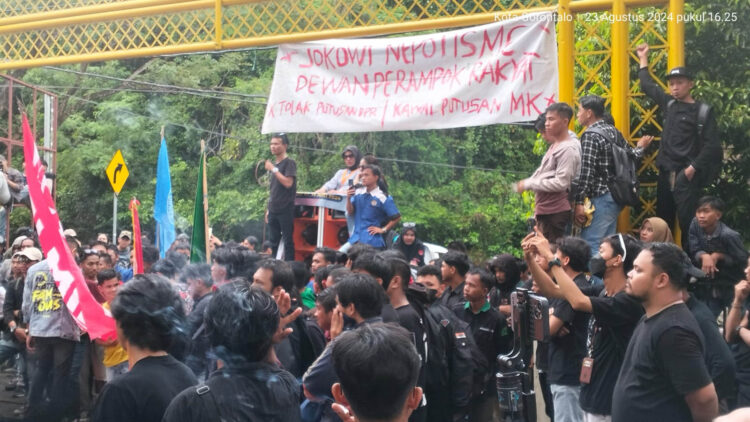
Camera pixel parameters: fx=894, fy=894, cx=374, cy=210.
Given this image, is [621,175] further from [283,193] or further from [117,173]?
[117,173]

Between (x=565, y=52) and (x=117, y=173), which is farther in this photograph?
(x=117, y=173)

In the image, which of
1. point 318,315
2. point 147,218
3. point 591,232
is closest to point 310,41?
point 591,232

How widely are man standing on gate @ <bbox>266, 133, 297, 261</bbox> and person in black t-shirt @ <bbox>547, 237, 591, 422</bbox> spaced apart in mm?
5083

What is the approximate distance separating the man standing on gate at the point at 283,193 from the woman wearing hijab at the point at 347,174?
29.1 inches

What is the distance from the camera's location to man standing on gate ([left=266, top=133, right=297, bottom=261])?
10.3 m

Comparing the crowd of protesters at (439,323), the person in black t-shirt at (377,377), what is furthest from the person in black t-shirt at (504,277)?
the person in black t-shirt at (377,377)

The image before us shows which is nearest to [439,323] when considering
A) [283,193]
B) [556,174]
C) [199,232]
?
[556,174]

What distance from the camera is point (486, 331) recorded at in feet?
22.1

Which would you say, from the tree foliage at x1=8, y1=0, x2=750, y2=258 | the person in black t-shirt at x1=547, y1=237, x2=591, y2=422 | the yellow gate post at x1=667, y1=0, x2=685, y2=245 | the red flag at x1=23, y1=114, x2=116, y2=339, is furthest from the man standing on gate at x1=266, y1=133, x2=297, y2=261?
the tree foliage at x1=8, y1=0, x2=750, y2=258

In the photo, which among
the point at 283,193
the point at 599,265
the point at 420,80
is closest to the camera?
the point at 599,265

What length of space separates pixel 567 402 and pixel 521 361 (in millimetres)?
1504

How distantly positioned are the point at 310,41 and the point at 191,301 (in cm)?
276

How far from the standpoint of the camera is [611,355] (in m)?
5.22

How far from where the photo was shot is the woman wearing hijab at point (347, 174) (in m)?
11.1
